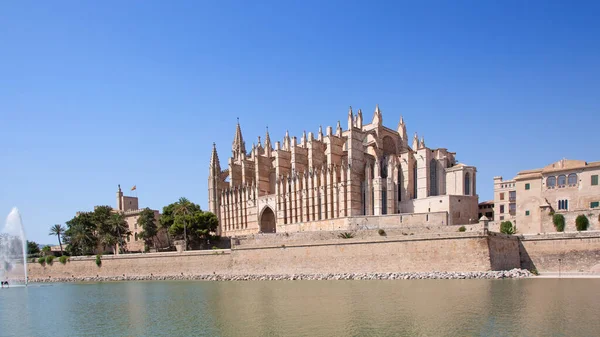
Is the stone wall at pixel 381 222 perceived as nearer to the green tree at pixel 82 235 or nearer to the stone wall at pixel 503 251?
the stone wall at pixel 503 251

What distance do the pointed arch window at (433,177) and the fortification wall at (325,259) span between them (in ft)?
39.3

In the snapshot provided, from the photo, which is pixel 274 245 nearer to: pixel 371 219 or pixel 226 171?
pixel 371 219

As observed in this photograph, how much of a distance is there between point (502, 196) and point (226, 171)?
30.8 meters

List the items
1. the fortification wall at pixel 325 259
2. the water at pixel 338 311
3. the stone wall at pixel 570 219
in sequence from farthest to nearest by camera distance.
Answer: the stone wall at pixel 570 219 → the fortification wall at pixel 325 259 → the water at pixel 338 311

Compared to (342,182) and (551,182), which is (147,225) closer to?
(342,182)

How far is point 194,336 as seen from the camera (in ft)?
57.1

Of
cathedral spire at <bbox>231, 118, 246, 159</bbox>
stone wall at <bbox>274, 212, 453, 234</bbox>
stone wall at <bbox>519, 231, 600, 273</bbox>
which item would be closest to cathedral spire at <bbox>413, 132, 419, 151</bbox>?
stone wall at <bbox>274, 212, 453, 234</bbox>

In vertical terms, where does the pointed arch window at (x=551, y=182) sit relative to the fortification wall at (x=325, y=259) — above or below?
above

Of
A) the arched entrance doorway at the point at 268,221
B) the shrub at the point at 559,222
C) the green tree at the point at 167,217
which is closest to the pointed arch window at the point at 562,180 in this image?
the shrub at the point at 559,222

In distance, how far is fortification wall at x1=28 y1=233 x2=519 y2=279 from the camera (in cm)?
3059

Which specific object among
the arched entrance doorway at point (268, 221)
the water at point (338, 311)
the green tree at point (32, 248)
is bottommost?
the green tree at point (32, 248)

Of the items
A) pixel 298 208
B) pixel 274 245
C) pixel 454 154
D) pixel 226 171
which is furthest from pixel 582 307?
pixel 226 171

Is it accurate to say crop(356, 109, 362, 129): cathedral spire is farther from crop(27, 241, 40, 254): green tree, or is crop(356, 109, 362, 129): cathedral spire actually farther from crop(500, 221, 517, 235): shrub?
crop(27, 241, 40, 254): green tree

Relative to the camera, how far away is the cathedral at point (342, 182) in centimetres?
4322
